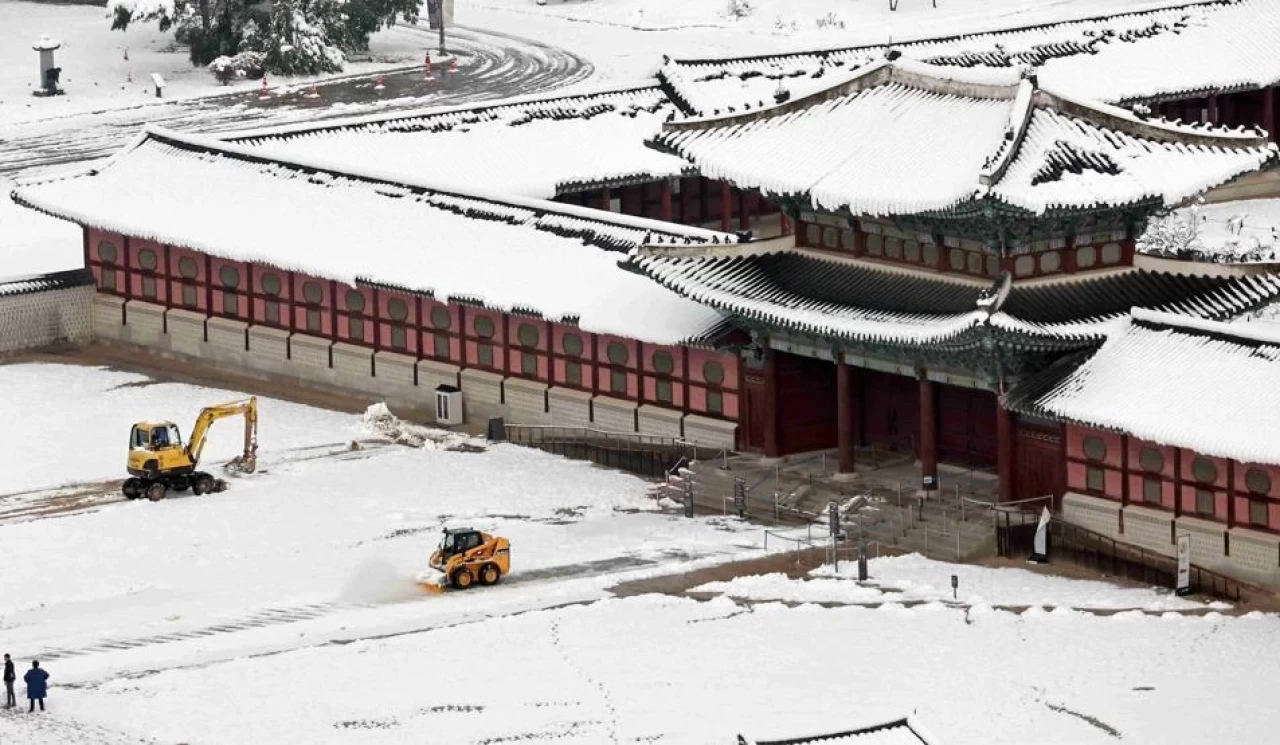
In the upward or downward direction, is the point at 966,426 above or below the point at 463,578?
above

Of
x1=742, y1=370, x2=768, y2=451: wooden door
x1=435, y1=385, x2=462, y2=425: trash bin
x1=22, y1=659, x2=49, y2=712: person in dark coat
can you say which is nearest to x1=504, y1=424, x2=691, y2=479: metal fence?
x1=742, y1=370, x2=768, y2=451: wooden door

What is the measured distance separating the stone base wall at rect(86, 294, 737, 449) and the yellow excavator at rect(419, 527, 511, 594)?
11.8m

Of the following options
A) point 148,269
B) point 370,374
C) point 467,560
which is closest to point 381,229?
point 370,374

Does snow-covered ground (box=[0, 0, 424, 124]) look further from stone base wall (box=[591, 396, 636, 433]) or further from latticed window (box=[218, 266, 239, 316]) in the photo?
stone base wall (box=[591, 396, 636, 433])

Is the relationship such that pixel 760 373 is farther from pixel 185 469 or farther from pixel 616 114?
pixel 616 114

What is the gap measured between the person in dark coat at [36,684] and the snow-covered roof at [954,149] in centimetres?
2359

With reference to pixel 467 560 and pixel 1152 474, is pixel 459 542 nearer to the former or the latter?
pixel 467 560

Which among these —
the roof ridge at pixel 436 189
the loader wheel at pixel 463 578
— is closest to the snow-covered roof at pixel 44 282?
the roof ridge at pixel 436 189

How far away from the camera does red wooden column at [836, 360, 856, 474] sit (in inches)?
3155

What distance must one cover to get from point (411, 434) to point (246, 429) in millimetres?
5316

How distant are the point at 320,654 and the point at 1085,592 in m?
16.9

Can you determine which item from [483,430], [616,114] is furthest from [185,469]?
[616,114]

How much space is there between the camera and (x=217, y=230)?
96.4 meters

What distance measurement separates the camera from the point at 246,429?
84.5 metres
